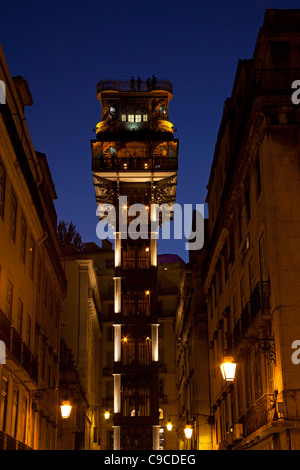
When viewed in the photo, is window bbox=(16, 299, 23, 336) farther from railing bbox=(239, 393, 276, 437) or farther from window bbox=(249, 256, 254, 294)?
railing bbox=(239, 393, 276, 437)

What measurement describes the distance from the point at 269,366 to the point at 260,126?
8683 millimetres

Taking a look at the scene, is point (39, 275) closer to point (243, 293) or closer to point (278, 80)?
point (243, 293)

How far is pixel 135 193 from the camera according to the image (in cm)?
5641

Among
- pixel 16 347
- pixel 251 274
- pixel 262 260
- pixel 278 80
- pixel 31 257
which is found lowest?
pixel 16 347

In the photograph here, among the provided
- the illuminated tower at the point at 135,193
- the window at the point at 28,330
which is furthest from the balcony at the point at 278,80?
the illuminated tower at the point at 135,193

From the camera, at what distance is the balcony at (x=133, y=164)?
54.8 metres

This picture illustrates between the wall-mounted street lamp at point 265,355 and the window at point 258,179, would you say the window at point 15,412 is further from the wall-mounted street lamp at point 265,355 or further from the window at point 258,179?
the window at point 258,179

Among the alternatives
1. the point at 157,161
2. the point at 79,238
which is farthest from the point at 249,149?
the point at 79,238

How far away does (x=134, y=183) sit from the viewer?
5597 cm

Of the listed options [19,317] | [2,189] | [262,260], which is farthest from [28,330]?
[262,260]

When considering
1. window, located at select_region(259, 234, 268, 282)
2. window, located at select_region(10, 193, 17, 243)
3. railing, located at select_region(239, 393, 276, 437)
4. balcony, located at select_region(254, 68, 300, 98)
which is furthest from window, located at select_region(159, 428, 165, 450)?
balcony, located at select_region(254, 68, 300, 98)

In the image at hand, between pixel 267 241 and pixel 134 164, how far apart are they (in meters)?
31.8

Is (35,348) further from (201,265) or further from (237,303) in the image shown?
(201,265)

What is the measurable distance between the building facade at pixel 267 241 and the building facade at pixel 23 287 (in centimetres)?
870
